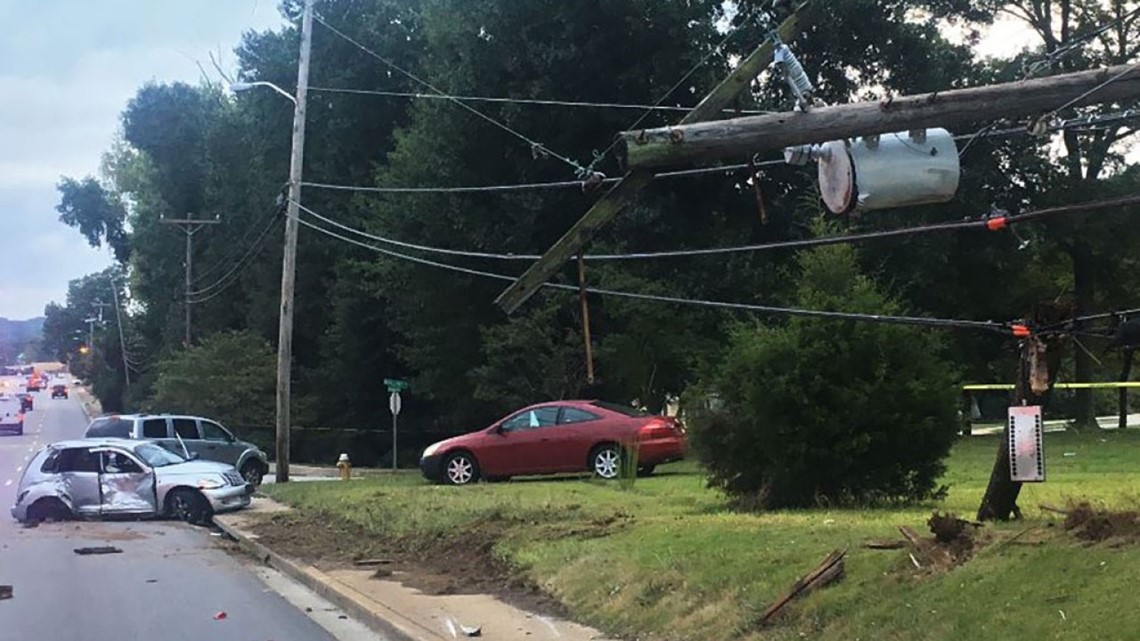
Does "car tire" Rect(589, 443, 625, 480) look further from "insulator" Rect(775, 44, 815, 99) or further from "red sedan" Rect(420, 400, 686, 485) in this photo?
"insulator" Rect(775, 44, 815, 99)

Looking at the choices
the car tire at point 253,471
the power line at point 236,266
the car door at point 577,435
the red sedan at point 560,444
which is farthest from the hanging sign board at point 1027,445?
the power line at point 236,266

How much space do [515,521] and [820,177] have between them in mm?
6819

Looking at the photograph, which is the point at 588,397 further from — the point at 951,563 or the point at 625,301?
the point at 951,563

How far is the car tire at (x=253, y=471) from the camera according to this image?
91.8ft

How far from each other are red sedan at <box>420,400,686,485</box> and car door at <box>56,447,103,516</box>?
6.04 m

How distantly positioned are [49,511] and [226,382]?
28.4 metres

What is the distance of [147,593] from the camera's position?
42.1 feet

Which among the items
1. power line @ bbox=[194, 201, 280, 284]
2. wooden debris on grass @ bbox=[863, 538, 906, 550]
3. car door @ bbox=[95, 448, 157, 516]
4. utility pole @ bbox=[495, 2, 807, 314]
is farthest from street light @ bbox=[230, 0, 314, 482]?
power line @ bbox=[194, 201, 280, 284]

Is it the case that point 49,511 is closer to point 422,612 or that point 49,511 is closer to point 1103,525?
point 422,612

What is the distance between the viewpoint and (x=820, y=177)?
8883 mm

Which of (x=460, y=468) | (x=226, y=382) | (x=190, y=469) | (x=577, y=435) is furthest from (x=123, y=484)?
(x=226, y=382)

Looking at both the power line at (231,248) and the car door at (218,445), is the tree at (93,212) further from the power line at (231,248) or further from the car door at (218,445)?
the car door at (218,445)

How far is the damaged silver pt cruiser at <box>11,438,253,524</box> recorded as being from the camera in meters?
21.1

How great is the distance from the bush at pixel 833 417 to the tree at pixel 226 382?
38325mm
